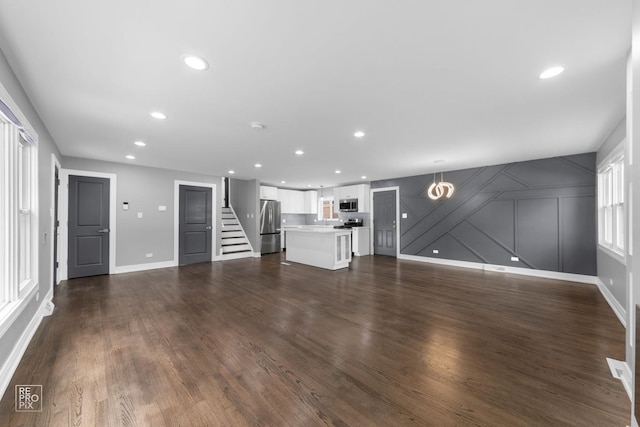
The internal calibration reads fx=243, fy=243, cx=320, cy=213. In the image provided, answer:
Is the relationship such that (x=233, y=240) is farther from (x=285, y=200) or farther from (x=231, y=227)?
(x=285, y=200)

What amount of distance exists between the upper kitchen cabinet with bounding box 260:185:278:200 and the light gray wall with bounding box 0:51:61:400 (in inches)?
196

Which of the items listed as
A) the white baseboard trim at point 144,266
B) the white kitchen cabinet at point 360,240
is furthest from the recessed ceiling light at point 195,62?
the white kitchen cabinet at point 360,240

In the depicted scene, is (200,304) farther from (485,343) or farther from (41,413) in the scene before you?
(485,343)

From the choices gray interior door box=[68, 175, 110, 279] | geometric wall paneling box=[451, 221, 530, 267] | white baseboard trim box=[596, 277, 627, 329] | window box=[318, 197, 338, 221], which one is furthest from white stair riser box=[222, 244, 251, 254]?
white baseboard trim box=[596, 277, 627, 329]

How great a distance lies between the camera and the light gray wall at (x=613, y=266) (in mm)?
3027

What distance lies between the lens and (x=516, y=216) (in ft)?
17.7

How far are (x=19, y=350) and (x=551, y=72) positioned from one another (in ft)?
17.3

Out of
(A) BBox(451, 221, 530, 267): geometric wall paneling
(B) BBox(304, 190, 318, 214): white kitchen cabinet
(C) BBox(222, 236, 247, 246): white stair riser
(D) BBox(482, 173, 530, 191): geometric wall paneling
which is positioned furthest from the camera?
(B) BBox(304, 190, 318, 214): white kitchen cabinet

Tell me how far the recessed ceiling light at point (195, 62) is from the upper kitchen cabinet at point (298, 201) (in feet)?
25.1

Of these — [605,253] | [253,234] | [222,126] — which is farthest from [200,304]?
[605,253]

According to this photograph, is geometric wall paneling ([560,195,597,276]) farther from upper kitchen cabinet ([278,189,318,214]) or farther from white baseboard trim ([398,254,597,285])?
upper kitchen cabinet ([278,189,318,214])

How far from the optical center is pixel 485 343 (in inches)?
96.7

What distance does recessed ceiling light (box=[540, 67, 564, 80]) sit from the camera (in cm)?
200

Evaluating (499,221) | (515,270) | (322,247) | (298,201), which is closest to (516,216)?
(499,221)
